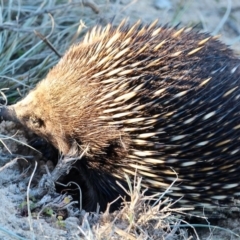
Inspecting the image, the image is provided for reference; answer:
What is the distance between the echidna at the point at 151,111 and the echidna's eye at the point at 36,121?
56mm

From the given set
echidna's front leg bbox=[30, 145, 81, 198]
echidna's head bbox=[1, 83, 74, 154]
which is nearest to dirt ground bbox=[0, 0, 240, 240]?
echidna's front leg bbox=[30, 145, 81, 198]

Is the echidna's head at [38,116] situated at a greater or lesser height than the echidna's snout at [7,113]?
greater

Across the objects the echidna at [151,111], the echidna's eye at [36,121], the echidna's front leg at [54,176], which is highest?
the echidna at [151,111]

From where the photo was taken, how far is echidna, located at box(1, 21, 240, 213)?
3.01m

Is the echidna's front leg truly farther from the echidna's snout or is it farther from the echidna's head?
the echidna's snout

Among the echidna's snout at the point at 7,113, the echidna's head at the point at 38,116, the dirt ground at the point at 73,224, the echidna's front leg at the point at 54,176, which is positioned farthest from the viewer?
the echidna's snout at the point at 7,113

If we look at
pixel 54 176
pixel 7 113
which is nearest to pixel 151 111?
pixel 54 176

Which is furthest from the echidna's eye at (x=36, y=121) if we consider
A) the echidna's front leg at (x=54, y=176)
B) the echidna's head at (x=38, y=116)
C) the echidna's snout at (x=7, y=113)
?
the echidna's front leg at (x=54, y=176)

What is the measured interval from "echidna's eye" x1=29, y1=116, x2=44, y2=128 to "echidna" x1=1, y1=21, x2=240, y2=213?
56mm

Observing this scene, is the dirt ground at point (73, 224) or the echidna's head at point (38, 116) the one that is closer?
the dirt ground at point (73, 224)

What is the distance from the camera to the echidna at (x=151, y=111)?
3014 mm

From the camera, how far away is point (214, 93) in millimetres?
3049

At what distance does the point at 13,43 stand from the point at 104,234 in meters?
2.14

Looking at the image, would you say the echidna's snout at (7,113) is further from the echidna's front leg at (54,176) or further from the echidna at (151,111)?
the echidna's front leg at (54,176)
